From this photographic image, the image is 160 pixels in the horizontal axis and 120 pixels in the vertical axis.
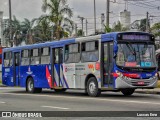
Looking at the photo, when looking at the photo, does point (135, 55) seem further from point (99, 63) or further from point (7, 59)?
point (7, 59)

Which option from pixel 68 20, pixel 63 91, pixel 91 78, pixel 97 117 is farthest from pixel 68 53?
pixel 68 20

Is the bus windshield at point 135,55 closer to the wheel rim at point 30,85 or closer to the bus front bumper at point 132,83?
the bus front bumper at point 132,83

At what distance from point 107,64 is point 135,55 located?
1325mm

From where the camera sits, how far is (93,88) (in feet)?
70.4

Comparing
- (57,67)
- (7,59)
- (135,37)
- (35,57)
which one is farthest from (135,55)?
(7,59)

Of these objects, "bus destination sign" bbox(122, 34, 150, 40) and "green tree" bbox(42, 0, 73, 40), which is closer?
"bus destination sign" bbox(122, 34, 150, 40)

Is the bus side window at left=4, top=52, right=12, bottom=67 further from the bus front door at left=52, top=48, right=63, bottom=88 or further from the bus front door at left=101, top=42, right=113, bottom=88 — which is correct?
the bus front door at left=101, top=42, right=113, bottom=88

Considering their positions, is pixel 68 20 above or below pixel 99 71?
above

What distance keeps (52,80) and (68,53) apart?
220 centimetres

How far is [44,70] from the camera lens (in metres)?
25.8

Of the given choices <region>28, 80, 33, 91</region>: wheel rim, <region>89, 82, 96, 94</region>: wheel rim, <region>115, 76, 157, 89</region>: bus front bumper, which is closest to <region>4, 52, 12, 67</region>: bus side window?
<region>28, 80, 33, 91</region>: wheel rim

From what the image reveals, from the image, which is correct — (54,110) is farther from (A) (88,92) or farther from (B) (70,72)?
(B) (70,72)

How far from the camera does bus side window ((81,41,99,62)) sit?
21328mm

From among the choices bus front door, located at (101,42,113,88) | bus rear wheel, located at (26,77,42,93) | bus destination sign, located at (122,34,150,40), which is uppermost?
bus destination sign, located at (122,34,150,40)
